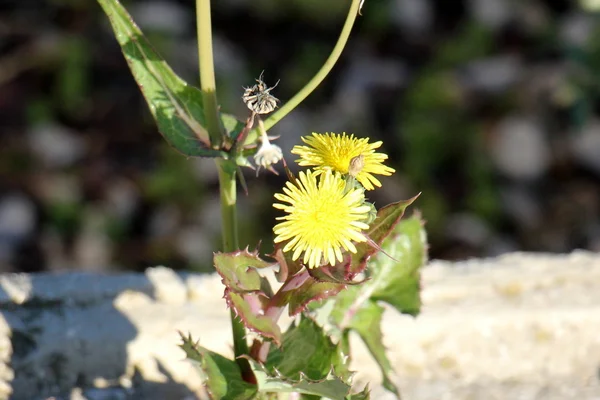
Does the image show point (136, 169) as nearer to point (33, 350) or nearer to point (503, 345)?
A: point (33, 350)

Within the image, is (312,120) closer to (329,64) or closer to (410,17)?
(410,17)

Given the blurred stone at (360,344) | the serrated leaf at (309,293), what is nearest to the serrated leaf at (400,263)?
the blurred stone at (360,344)

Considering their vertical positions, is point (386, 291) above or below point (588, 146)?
below

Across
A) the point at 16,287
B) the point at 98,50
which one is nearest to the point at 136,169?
the point at 98,50

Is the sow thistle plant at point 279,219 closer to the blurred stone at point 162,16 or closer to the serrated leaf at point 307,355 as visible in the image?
the serrated leaf at point 307,355

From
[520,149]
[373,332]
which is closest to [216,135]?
[373,332]

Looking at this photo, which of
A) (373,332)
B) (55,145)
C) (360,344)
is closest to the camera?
(373,332)
